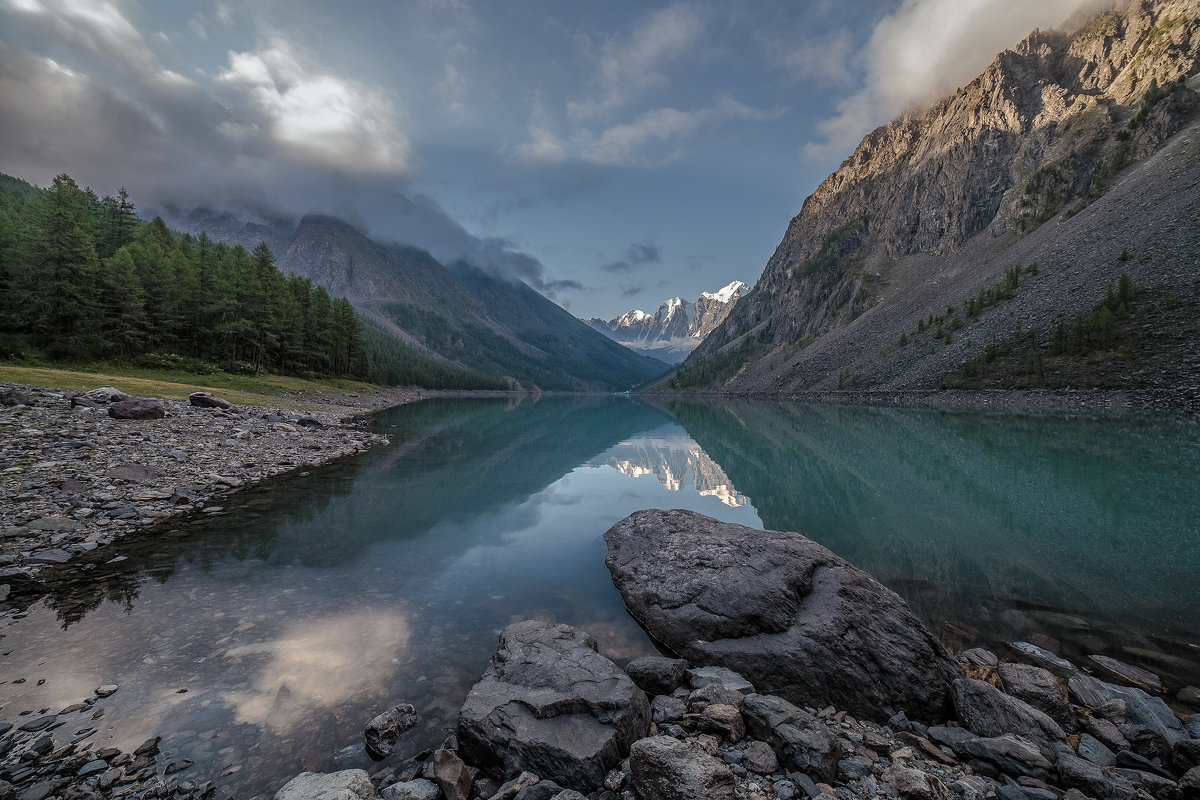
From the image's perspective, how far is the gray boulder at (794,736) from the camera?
16.9 ft

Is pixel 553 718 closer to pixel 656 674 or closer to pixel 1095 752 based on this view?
pixel 656 674

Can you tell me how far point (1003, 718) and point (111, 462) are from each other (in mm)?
26418

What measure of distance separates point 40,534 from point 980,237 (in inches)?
8260

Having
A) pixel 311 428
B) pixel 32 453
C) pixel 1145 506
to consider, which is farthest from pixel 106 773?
pixel 311 428

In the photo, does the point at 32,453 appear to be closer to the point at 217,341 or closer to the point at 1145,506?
the point at 1145,506

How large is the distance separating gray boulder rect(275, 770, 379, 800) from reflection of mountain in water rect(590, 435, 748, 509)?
16.4 meters

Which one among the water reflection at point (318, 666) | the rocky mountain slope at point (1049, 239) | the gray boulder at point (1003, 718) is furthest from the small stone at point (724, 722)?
the rocky mountain slope at point (1049, 239)

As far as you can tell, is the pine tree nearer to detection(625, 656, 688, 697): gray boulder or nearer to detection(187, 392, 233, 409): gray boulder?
detection(187, 392, 233, 409): gray boulder

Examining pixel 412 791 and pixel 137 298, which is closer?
pixel 412 791

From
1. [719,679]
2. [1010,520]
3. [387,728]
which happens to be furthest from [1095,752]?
[1010,520]

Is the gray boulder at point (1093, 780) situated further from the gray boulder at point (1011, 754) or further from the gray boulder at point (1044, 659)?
the gray boulder at point (1044, 659)

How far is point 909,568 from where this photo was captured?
12.5 m

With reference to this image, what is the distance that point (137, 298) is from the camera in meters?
57.0

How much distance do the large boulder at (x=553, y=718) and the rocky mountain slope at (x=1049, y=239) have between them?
263 feet
